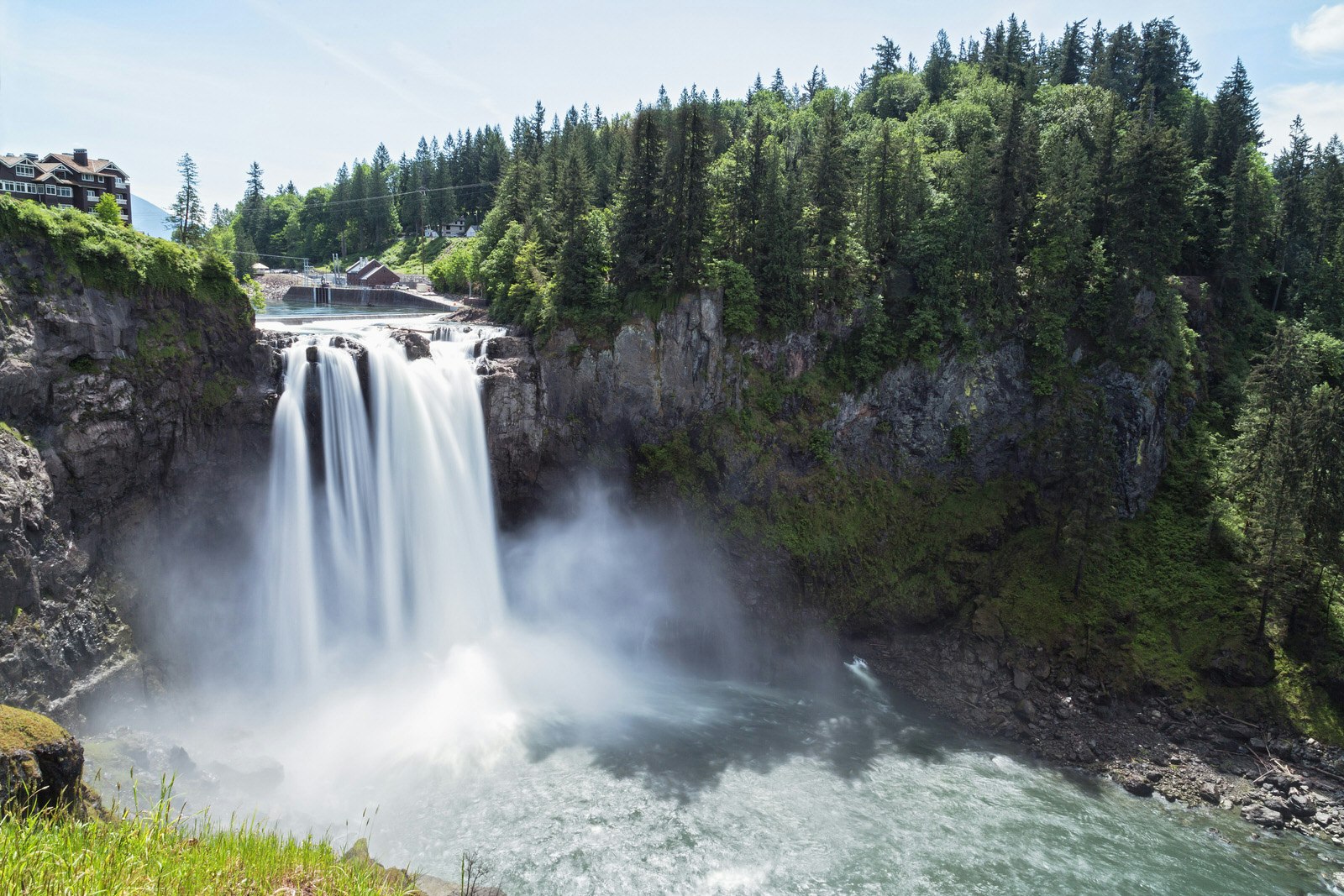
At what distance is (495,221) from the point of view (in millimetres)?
54750

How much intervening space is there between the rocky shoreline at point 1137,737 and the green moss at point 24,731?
2692 cm

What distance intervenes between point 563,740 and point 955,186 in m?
32.8

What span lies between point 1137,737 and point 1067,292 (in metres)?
20.3

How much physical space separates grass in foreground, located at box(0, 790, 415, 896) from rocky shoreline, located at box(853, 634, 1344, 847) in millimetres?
23892

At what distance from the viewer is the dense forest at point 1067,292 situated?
28609 mm

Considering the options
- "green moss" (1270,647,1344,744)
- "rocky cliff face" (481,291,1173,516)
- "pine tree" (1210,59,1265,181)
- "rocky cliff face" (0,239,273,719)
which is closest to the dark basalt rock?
"rocky cliff face" (481,291,1173,516)

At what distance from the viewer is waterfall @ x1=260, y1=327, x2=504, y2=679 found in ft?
90.1

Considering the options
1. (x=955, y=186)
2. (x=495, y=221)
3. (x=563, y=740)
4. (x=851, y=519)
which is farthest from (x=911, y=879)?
(x=495, y=221)

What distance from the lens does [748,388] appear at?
114ft

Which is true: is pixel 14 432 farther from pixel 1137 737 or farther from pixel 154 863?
pixel 1137 737

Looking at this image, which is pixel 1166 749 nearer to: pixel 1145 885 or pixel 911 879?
pixel 1145 885

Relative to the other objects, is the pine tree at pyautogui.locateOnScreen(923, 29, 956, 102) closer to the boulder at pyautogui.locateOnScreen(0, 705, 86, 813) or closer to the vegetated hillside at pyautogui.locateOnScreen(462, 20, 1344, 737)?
the vegetated hillside at pyautogui.locateOnScreen(462, 20, 1344, 737)

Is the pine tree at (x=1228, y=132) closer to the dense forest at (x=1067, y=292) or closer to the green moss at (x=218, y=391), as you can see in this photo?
the dense forest at (x=1067, y=292)

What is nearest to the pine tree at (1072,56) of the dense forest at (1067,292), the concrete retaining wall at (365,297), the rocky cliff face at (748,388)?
the dense forest at (1067,292)
